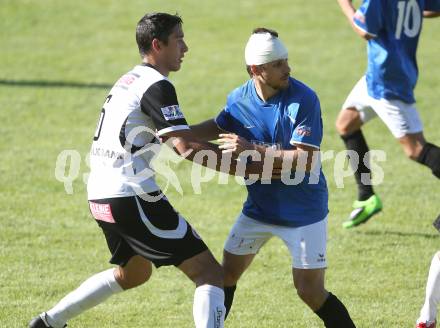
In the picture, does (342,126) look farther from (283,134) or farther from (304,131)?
(304,131)

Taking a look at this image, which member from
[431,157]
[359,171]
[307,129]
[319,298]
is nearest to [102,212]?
[307,129]

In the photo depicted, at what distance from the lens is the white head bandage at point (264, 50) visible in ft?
18.7

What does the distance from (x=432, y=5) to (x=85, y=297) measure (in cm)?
432

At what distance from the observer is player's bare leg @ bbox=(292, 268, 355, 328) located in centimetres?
583

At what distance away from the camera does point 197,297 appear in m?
5.50

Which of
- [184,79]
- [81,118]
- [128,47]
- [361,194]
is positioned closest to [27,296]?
[361,194]

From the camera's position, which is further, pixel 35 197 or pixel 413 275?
pixel 35 197

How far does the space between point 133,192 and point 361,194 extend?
388cm

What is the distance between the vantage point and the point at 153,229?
217 inches

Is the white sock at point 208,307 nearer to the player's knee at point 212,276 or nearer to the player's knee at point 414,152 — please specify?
the player's knee at point 212,276

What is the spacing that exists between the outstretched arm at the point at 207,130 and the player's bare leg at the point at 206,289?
2.71 feet

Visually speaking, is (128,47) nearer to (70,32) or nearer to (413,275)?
(70,32)

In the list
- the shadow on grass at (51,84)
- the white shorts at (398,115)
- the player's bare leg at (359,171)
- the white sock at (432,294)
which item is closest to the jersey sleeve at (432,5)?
the white shorts at (398,115)

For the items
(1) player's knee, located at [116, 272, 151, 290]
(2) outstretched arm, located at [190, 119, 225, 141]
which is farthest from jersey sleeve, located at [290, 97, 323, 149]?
(1) player's knee, located at [116, 272, 151, 290]
